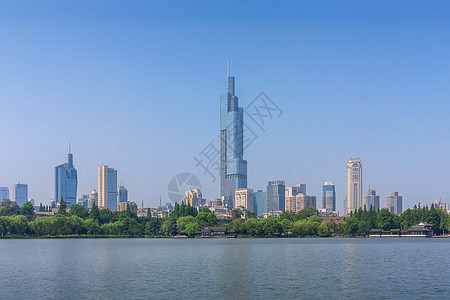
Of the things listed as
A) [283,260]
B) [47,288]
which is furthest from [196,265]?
[47,288]

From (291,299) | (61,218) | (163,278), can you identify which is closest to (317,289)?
(291,299)

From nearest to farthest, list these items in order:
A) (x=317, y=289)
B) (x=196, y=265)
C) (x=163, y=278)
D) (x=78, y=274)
→ (x=317, y=289), (x=163, y=278), (x=78, y=274), (x=196, y=265)

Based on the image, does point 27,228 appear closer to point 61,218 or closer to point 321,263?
point 61,218

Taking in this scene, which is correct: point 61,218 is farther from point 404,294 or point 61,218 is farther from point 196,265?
point 404,294

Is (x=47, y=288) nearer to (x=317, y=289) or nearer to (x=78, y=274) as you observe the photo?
(x=78, y=274)

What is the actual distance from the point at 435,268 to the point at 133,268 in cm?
3880

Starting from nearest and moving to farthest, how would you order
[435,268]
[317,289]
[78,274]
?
[317,289], [78,274], [435,268]

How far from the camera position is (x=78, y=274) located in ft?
205

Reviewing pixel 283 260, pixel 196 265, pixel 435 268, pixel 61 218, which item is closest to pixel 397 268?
pixel 435 268

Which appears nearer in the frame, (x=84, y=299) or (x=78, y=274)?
(x=84, y=299)

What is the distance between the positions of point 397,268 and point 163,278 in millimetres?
30635

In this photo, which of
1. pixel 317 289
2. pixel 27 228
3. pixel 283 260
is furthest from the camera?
pixel 27 228

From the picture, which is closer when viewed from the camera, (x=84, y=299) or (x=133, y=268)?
(x=84, y=299)

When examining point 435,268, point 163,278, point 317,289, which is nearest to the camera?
point 317,289
